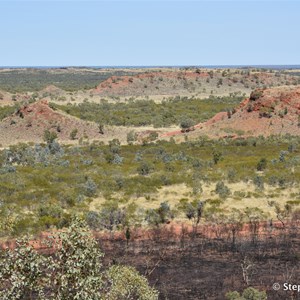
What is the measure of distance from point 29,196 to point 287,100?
148 feet

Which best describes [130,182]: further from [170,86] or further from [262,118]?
[170,86]

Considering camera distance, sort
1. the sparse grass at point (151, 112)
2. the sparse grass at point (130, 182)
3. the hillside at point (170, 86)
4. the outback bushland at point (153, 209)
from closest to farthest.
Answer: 1. the outback bushland at point (153, 209)
2. the sparse grass at point (130, 182)
3. the sparse grass at point (151, 112)
4. the hillside at point (170, 86)

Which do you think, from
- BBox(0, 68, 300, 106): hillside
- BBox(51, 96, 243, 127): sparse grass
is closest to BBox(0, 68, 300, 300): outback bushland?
BBox(51, 96, 243, 127): sparse grass

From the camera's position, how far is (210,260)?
76.3ft

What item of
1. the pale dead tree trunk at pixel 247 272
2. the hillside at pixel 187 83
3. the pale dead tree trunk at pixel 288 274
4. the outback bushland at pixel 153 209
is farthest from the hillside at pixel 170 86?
the pale dead tree trunk at pixel 288 274

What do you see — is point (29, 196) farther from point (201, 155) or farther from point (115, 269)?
point (201, 155)

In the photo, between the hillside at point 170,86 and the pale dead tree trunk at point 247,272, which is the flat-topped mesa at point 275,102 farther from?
the hillside at point 170,86

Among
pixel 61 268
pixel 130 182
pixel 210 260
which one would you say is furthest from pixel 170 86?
pixel 61 268

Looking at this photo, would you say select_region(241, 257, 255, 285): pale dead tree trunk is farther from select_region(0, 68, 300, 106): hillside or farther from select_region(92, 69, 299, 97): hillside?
select_region(92, 69, 299, 97): hillside

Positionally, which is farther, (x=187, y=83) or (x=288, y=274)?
(x=187, y=83)

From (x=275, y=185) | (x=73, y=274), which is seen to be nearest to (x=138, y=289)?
(x=73, y=274)

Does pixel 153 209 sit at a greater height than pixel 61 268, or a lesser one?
lesser

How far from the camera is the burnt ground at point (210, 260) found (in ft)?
66.1

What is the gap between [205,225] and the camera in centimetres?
2816
